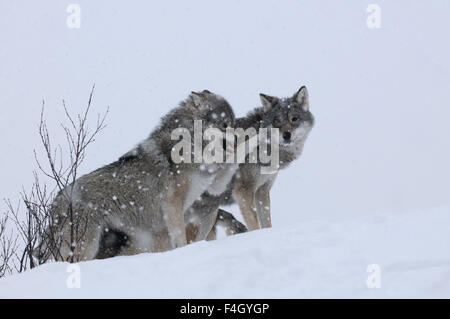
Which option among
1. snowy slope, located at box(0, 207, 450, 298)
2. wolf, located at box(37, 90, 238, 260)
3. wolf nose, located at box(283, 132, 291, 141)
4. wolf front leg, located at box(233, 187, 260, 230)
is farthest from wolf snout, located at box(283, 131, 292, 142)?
snowy slope, located at box(0, 207, 450, 298)

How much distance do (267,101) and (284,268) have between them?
5.43 m

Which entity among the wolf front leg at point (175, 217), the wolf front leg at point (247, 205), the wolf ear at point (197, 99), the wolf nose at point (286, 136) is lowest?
the wolf front leg at point (175, 217)

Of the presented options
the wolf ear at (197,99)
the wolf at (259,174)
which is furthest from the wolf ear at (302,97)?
the wolf ear at (197,99)

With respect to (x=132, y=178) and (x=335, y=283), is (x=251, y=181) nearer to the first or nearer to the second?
(x=132, y=178)

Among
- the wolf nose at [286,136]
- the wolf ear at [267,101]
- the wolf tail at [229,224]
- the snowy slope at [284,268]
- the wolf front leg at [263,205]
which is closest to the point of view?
the snowy slope at [284,268]

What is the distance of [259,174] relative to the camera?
26.6ft

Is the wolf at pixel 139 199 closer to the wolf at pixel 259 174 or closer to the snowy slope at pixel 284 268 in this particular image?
the wolf at pixel 259 174

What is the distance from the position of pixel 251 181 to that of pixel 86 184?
8.33 feet

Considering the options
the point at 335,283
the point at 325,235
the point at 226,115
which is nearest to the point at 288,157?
the point at 226,115

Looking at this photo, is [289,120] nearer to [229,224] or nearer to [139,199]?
[229,224]

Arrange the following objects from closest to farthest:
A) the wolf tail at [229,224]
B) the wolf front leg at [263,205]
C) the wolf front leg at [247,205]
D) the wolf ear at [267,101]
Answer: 1. the wolf tail at [229,224]
2. the wolf front leg at [247,205]
3. the wolf front leg at [263,205]
4. the wolf ear at [267,101]

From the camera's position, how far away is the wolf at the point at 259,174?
727cm

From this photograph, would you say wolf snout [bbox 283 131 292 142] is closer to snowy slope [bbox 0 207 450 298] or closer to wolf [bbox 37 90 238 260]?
wolf [bbox 37 90 238 260]

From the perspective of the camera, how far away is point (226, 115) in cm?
741
